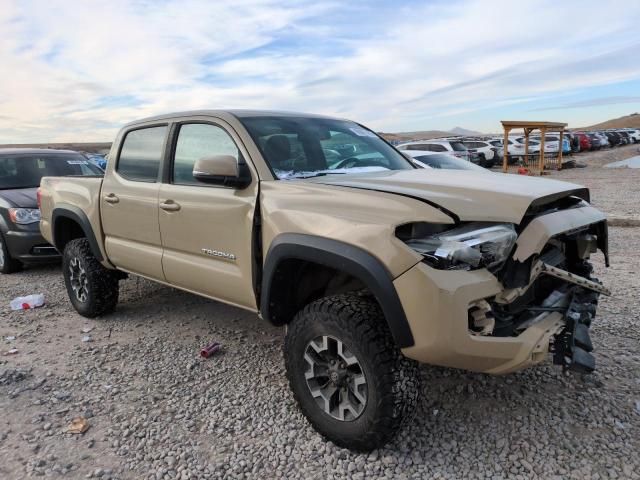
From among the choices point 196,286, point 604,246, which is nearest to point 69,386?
point 196,286

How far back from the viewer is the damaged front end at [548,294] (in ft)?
8.12

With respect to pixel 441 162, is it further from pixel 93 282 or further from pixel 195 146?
pixel 195 146

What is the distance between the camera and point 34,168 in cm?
783

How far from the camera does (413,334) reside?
94.0 inches

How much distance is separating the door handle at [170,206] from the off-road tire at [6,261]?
4356 millimetres

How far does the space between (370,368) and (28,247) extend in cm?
592

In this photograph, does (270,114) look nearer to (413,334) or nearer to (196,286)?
(196,286)

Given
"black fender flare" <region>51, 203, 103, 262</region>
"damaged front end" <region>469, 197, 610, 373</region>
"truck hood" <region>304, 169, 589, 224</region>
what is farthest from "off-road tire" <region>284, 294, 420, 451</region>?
"black fender flare" <region>51, 203, 103, 262</region>

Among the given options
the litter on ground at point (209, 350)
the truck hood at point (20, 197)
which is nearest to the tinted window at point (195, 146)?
the litter on ground at point (209, 350)

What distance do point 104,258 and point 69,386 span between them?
4.53 feet

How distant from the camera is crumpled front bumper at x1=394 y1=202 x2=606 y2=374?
2314 mm

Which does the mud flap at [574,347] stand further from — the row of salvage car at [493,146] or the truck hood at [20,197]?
the row of salvage car at [493,146]

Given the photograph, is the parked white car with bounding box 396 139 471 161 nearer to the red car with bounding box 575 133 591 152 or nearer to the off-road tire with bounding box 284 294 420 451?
the off-road tire with bounding box 284 294 420 451

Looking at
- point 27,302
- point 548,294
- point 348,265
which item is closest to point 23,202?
point 27,302
